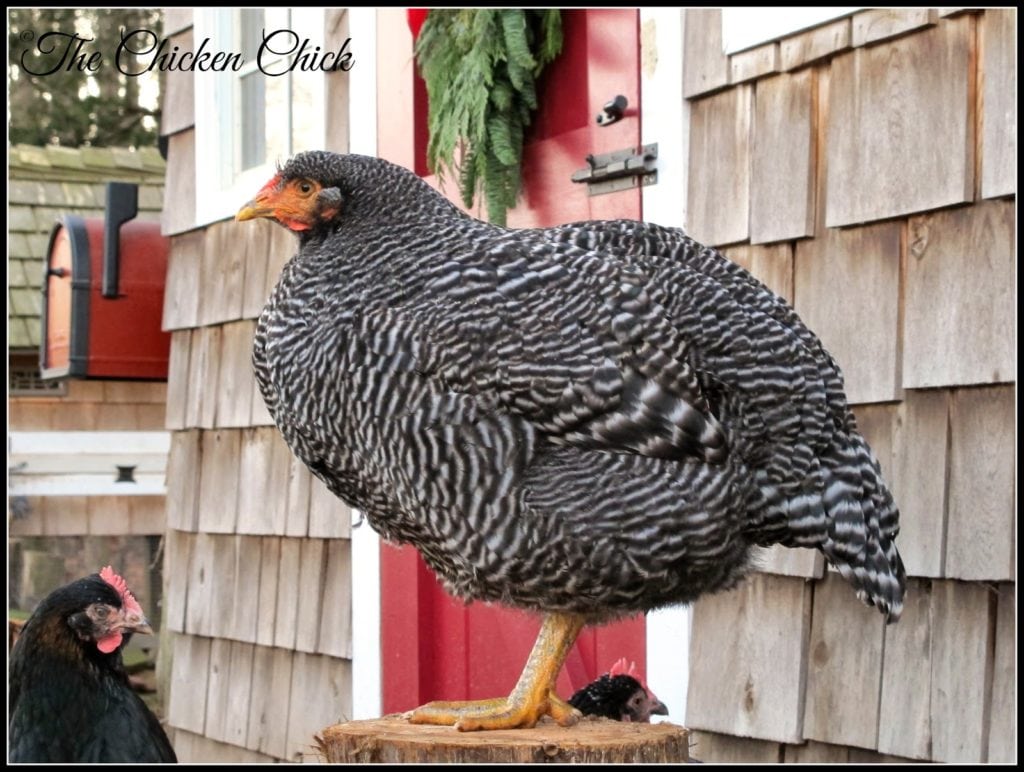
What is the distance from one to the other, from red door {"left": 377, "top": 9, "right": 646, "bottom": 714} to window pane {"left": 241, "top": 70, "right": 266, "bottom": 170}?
0.95m

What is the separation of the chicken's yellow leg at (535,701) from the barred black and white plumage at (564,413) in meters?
0.08

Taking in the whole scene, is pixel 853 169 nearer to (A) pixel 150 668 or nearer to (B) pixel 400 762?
(B) pixel 400 762

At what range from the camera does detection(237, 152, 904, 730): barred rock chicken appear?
265 cm

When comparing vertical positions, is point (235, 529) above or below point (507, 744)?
above

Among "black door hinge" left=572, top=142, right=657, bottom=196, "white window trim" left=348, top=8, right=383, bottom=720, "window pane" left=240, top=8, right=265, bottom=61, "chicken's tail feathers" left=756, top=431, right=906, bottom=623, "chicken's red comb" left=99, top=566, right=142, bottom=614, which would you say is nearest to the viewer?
"chicken's tail feathers" left=756, top=431, right=906, bottom=623

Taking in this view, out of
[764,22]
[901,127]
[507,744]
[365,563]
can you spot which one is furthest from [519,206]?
[507,744]

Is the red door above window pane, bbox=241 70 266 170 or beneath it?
beneath

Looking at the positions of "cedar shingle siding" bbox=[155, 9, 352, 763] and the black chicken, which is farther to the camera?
"cedar shingle siding" bbox=[155, 9, 352, 763]

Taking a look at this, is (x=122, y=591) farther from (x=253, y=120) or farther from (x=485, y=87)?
(x=253, y=120)

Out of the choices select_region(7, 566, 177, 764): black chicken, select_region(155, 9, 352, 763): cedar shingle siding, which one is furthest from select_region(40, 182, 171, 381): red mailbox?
select_region(7, 566, 177, 764): black chicken

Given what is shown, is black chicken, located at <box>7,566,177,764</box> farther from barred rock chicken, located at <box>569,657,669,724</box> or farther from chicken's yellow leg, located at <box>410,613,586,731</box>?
barred rock chicken, located at <box>569,657,669,724</box>

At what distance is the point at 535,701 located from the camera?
283cm

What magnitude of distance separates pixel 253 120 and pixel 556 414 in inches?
144

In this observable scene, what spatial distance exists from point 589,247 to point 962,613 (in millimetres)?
1154
